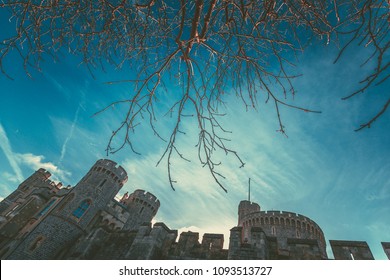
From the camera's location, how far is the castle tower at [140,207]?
2384 cm

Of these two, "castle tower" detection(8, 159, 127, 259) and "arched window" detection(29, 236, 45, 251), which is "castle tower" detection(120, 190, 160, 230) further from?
"arched window" detection(29, 236, 45, 251)

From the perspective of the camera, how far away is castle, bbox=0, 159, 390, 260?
24.8 feet

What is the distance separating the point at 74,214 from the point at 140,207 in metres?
9.13

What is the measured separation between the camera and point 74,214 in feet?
54.2

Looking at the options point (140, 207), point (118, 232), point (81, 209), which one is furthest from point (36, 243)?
point (140, 207)

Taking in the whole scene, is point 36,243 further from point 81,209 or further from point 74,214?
point 81,209

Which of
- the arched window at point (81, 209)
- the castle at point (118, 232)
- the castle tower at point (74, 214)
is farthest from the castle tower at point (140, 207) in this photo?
the arched window at point (81, 209)

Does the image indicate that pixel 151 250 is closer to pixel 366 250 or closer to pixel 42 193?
pixel 366 250

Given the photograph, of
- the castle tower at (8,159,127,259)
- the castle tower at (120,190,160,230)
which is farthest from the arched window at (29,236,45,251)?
the castle tower at (120,190,160,230)

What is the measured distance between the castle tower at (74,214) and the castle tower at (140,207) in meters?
4.76

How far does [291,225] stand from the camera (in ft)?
70.3

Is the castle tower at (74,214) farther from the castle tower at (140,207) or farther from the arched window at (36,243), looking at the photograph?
the castle tower at (140,207)

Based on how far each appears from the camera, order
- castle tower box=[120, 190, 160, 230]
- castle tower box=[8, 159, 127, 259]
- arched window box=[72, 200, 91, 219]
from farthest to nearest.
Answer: castle tower box=[120, 190, 160, 230]
arched window box=[72, 200, 91, 219]
castle tower box=[8, 159, 127, 259]
